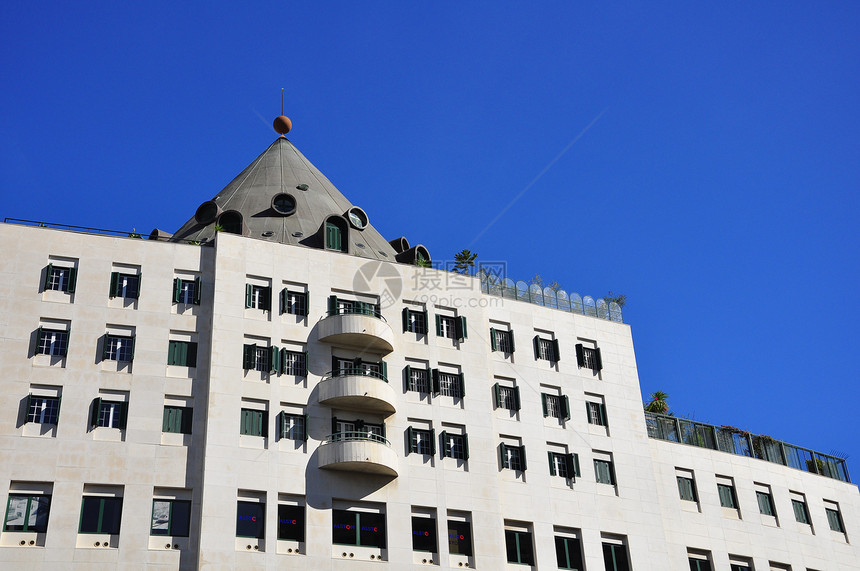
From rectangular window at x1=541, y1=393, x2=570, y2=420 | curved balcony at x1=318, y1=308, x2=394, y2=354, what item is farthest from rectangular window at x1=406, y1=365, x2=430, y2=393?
rectangular window at x1=541, y1=393, x2=570, y2=420

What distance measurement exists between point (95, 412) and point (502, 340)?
24911 millimetres

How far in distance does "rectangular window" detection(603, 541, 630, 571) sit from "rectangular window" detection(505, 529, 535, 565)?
495 cm

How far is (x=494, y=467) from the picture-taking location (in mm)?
59844

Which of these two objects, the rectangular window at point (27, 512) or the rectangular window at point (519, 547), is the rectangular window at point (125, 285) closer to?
the rectangular window at point (27, 512)

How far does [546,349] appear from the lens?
219 ft

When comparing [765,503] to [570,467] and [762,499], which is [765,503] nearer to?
[762,499]

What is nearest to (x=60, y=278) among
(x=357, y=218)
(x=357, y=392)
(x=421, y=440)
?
(x=357, y=392)

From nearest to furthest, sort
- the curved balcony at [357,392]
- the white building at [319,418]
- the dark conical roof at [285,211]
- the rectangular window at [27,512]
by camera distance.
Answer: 1. the rectangular window at [27,512]
2. the white building at [319,418]
3. the curved balcony at [357,392]
4. the dark conical roof at [285,211]

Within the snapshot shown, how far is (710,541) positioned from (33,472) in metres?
41.2

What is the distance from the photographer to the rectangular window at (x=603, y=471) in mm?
63812

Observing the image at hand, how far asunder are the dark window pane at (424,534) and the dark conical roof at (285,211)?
56.6 ft

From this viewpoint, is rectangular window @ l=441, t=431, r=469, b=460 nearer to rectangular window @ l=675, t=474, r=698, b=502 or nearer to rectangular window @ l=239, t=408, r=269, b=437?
rectangular window @ l=239, t=408, r=269, b=437

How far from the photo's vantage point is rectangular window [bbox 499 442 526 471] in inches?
2414

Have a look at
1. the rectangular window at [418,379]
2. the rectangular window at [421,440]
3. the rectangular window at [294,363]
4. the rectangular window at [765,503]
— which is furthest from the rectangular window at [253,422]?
the rectangular window at [765,503]
